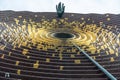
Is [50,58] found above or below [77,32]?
below

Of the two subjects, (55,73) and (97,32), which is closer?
(55,73)

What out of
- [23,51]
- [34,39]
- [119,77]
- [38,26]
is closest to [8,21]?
[38,26]

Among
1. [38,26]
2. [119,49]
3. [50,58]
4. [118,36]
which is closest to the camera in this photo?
[50,58]

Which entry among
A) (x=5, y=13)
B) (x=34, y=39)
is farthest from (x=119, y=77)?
(x=5, y=13)

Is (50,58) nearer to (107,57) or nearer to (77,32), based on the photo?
(107,57)

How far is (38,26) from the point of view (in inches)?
682

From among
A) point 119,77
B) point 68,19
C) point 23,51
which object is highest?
point 68,19

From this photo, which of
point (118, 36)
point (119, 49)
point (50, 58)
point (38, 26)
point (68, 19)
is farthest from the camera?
point (68, 19)

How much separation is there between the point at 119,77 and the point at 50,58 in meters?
3.10

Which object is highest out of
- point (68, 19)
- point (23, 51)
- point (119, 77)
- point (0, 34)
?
point (68, 19)

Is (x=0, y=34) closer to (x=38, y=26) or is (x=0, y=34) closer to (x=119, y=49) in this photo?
(x=38, y=26)

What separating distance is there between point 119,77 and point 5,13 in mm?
10312

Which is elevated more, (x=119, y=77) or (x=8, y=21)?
(x=8, y=21)

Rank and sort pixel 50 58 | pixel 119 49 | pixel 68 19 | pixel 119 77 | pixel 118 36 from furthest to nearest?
pixel 68 19, pixel 118 36, pixel 119 49, pixel 50 58, pixel 119 77
